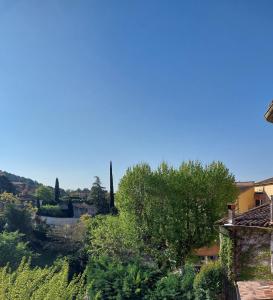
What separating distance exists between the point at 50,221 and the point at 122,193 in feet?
127

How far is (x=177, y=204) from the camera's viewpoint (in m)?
25.2

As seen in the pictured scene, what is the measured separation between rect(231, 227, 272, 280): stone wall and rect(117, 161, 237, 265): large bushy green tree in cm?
829

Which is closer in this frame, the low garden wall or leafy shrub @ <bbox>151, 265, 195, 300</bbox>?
leafy shrub @ <bbox>151, 265, 195, 300</bbox>

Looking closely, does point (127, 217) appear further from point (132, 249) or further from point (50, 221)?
point (50, 221)

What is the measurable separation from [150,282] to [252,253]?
5.93 m

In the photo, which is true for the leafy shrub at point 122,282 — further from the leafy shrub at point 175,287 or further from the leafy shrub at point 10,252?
the leafy shrub at point 10,252

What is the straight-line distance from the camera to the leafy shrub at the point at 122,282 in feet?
60.2

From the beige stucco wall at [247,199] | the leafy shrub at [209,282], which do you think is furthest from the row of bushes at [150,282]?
the beige stucco wall at [247,199]

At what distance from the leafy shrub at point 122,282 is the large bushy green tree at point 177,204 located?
16.4ft

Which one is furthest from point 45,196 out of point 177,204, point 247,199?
point 177,204

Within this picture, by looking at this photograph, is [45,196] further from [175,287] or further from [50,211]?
[175,287]

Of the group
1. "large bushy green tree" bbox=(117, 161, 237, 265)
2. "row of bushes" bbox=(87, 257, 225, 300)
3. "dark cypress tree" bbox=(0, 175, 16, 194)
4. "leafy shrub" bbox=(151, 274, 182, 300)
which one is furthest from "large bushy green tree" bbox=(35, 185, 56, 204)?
"leafy shrub" bbox=(151, 274, 182, 300)

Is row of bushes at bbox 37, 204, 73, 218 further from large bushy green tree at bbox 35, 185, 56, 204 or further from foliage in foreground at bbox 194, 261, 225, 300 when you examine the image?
foliage in foreground at bbox 194, 261, 225, 300

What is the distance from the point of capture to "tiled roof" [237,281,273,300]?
→ 6.23m
